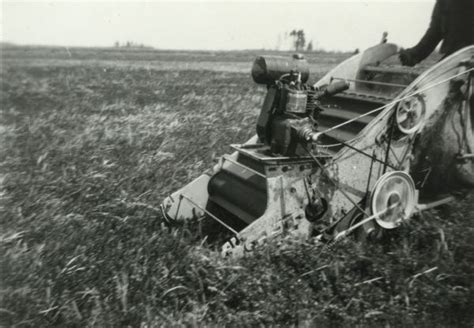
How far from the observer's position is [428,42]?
5.42 meters

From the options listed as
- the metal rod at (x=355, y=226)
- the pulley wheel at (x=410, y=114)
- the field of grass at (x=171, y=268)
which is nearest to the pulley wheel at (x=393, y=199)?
the metal rod at (x=355, y=226)

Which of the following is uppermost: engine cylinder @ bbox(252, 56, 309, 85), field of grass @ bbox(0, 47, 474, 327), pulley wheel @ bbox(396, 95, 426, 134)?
engine cylinder @ bbox(252, 56, 309, 85)

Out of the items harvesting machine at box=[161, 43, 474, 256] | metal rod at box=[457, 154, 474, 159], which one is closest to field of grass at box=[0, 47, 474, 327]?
harvesting machine at box=[161, 43, 474, 256]

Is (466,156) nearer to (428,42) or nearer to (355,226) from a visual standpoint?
(355,226)

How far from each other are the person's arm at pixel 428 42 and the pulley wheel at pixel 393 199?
81.7 inches

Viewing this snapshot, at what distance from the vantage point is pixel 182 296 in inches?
127

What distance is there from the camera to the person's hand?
216 inches

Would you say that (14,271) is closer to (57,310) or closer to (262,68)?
(57,310)

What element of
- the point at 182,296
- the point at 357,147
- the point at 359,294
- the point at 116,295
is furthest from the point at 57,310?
the point at 357,147

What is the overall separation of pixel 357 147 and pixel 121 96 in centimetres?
1012

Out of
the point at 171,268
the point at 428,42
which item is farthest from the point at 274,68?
the point at 428,42

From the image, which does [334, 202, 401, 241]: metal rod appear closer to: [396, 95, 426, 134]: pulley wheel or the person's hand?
[396, 95, 426, 134]: pulley wheel

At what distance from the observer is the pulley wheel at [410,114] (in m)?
4.06

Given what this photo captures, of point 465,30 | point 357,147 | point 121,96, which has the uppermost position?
point 465,30
